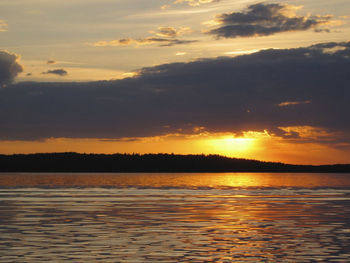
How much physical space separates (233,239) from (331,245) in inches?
187

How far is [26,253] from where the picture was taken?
2823cm

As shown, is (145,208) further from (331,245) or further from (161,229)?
(331,245)

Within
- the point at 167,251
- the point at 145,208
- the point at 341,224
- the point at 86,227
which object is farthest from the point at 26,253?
the point at 145,208

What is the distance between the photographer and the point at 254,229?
125ft

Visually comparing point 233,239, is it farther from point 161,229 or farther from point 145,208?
point 145,208

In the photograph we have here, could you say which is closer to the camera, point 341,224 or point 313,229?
point 313,229

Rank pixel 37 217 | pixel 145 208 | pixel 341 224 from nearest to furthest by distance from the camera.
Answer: pixel 341 224
pixel 37 217
pixel 145 208

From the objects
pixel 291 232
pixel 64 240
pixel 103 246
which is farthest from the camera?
pixel 291 232

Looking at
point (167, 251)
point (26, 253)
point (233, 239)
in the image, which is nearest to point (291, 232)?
point (233, 239)

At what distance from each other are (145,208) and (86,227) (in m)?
17.2

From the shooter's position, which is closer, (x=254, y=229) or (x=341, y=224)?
(x=254, y=229)

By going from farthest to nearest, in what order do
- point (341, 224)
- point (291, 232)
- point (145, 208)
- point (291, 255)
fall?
point (145, 208), point (341, 224), point (291, 232), point (291, 255)

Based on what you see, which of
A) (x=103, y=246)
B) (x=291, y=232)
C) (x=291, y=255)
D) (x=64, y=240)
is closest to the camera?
(x=291, y=255)

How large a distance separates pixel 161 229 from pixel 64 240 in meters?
6.73
